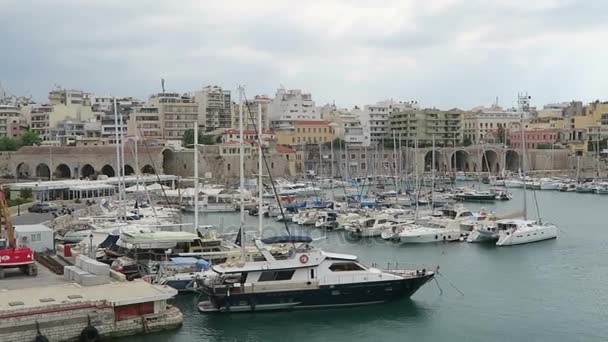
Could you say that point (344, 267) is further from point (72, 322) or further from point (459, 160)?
point (459, 160)

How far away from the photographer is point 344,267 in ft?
71.2

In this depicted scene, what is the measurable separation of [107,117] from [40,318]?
7681 cm

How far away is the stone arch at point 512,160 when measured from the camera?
305ft

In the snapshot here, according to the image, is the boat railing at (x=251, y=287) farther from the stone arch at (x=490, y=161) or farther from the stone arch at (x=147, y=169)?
the stone arch at (x=490, y=161)

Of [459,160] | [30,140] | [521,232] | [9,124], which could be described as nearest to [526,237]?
[521,232]

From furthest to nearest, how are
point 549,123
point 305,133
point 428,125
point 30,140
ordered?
point 549,123
point 428,125
point 305,133
point 30,140

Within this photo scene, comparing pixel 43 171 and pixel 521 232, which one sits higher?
pixel 43 171

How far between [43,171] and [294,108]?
43110 millimetres

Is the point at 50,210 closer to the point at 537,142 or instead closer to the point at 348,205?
the point at 348,205

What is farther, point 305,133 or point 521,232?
point 305,133

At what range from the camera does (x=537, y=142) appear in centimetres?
10188

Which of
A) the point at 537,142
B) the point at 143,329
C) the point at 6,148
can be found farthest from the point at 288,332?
the point at 537,142

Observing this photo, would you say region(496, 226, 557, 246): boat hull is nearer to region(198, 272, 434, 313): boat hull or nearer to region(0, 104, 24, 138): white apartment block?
region(198, 272, 434, 313): boat hull

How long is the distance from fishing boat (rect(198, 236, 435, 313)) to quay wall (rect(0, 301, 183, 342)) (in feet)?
7.22
